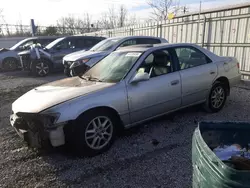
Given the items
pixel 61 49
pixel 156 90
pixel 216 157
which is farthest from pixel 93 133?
pixel 61 49

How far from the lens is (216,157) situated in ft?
4.28

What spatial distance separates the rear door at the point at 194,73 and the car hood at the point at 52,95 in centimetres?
153

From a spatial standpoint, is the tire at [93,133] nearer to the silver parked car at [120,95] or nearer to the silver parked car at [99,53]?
the silver parked car at [120,95]

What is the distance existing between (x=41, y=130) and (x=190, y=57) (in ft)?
9.98

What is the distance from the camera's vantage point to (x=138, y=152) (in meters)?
3.16

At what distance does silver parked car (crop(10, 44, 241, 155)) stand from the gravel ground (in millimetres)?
283

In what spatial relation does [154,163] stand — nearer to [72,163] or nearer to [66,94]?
[72,163]

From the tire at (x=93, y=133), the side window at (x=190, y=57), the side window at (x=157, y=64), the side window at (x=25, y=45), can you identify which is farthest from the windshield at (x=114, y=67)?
the side window at (x=25, y=45)

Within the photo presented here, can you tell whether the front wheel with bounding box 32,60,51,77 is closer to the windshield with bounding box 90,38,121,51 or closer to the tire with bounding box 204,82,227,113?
the windshield with bounding box 90,38,121,51

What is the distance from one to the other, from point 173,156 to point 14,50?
464 inches

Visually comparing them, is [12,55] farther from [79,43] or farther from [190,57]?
[190,57]

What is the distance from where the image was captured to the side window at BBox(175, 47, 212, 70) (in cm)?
402

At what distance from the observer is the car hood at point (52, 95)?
286 cm

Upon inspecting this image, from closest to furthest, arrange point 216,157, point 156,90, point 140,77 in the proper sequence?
point 216,157 < point 140,77 < point 156,90
